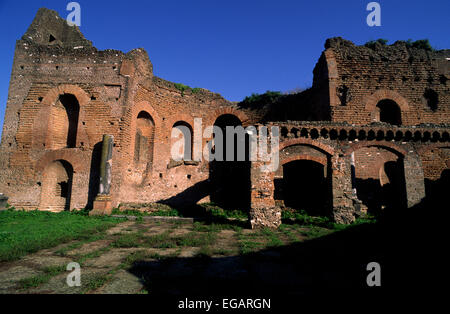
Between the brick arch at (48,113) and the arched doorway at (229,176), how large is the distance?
716cm

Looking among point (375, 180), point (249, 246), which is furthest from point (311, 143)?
point (249, 246)

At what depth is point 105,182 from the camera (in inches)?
400

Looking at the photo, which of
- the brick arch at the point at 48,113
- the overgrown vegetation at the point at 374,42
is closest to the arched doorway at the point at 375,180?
the overgrown vegetation at the point at 374,42

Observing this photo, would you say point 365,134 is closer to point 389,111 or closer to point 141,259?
point 389,111

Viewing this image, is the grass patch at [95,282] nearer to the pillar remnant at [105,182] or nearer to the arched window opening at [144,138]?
the pillar remnant at [105,182]

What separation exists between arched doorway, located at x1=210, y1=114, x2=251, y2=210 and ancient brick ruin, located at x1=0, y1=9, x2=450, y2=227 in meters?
0.09

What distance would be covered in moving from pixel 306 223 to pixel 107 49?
12371mm

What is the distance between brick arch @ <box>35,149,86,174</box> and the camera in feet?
35.4

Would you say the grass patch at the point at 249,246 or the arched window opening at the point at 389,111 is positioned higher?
the arched window opening at the point at 389,111

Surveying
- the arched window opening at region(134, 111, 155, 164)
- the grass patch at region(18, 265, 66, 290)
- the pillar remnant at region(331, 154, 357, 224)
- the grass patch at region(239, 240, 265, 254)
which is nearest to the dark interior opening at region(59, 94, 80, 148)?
the arched window opening at region(134, 111, 155, 164)

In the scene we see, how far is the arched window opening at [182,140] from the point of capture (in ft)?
45.8

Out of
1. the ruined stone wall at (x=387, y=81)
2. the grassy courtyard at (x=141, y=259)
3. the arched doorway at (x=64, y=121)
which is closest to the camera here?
the grassy courtyard at (x=141, y=259)

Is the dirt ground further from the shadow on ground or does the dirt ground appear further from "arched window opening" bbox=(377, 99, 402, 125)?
"arched window opening" bbox=(377, 99, 402, 125)

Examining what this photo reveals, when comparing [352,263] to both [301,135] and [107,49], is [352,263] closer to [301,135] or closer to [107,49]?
[301,135]
